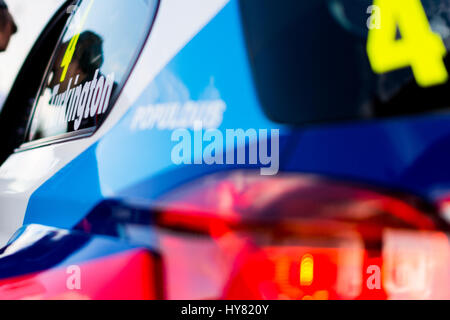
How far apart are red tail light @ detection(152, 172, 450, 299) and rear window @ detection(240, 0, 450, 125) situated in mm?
156

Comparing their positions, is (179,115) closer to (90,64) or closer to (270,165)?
(270,165)

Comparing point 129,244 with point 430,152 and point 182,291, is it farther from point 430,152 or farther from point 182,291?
point 430,152

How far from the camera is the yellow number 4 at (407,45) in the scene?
1.00 m

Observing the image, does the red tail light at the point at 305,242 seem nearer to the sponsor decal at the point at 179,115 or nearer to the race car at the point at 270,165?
the race car at the point at 270,165

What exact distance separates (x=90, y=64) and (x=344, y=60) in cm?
105

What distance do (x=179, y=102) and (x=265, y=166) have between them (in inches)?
11.1

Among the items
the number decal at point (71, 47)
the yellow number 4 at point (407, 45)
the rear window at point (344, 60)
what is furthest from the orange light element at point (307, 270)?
the number decal at point (71, 47)

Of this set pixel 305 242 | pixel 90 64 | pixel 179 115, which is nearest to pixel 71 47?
pixel 90 64

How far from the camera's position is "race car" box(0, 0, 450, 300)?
93cm

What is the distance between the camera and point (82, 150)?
147cm

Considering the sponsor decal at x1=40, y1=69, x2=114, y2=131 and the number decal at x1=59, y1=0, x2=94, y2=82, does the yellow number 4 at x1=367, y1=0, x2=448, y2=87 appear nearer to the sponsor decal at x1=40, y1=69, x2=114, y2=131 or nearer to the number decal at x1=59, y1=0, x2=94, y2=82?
the sponsor decal at x1=40, y1=69, x2=114, y2=131

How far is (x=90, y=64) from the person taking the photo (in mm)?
1816

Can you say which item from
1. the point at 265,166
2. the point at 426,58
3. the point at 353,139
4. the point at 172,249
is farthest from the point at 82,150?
the point at 426,58

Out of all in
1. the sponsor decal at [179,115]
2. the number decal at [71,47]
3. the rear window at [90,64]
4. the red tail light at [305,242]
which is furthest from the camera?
the number decal at [71,47]
